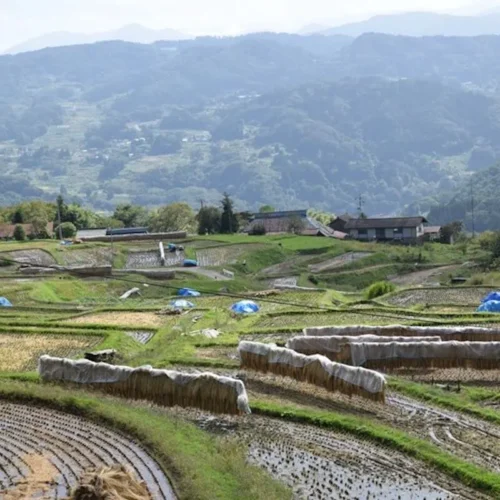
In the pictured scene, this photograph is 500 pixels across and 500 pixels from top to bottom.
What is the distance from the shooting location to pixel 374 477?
58.0 ft

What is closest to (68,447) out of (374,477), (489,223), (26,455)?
(26,455)

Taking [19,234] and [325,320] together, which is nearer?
[325,320]

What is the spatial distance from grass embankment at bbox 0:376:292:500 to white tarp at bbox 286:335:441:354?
648 cm

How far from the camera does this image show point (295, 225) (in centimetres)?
10550

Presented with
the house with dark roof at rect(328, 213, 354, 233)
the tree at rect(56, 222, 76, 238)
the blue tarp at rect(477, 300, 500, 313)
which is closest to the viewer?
the blue tarp at rect(477, 300, 500, 313)

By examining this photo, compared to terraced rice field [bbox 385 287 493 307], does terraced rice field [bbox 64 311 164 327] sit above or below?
above

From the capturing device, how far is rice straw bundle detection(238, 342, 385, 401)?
22.8 meters

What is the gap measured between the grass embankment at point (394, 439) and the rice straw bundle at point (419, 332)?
8111mm

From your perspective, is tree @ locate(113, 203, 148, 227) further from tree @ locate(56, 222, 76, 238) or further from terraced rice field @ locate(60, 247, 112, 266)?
terraced rice field @ locate(60, 247, 112, 266)

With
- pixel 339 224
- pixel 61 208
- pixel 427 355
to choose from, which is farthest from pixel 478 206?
pixel 427 355

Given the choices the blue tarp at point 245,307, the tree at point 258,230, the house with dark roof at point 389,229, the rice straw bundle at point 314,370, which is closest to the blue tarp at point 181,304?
the blue tarp at point 245,307

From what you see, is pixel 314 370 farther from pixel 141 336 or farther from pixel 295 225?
pixel 295 225

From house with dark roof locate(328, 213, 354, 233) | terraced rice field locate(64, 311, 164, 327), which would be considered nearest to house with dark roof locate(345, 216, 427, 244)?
house with dark roof locate(328, 213, 354, 233)

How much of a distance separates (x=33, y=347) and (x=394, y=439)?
656 inches
